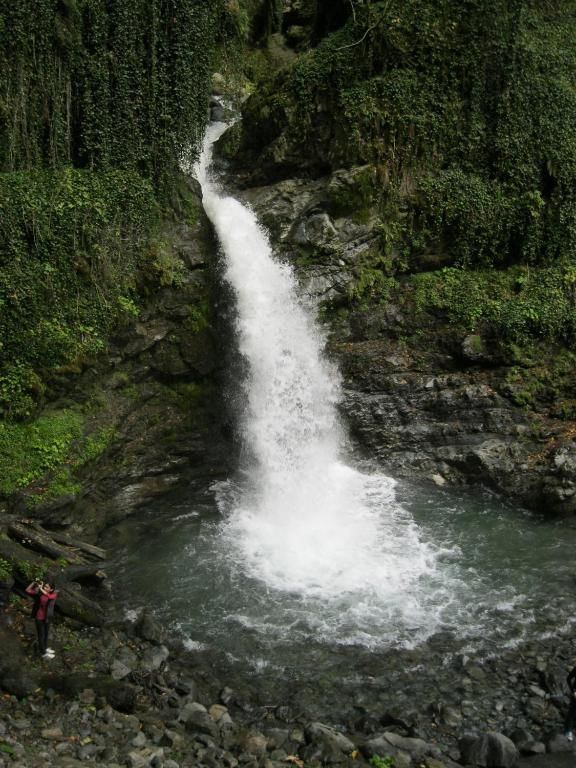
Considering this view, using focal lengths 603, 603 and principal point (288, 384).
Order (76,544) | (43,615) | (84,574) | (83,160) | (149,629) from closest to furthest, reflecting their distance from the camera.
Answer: (43,615) → (149,629) → (84,574) → (76,544) → (83,160)

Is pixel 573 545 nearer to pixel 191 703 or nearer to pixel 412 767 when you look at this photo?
pixel 412 767

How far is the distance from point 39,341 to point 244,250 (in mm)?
6367

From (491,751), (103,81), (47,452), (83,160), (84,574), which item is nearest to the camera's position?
(491,751)

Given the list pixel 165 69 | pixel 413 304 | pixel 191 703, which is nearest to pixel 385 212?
pixel 413 304

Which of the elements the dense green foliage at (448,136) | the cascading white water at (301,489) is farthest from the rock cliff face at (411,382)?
the dense green foliage at (448,136)

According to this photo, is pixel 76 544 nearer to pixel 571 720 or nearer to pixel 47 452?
pixel 47 452

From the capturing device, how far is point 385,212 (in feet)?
58.5

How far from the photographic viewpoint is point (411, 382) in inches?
653

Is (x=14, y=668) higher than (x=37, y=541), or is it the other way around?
(x=37, y=541)

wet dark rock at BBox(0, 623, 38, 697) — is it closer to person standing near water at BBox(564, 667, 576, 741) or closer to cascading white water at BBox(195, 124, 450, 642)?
cascading white water at BBox(195, 124, 450, 642)

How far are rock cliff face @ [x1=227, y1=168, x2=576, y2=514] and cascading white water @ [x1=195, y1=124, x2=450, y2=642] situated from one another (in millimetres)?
663

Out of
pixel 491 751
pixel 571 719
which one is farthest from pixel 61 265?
pixel 571 719

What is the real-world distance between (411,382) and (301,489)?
4381mm

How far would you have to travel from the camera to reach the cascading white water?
11266 millimetres
